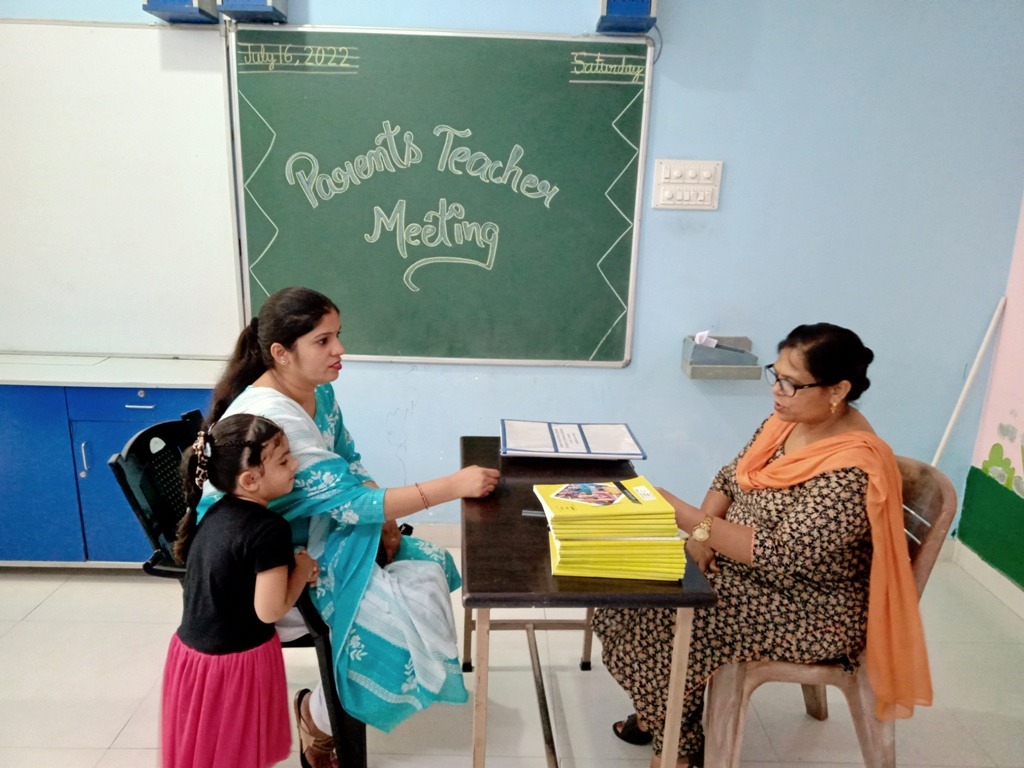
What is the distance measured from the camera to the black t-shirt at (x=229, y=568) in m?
1.40

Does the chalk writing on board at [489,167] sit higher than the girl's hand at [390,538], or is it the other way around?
the chalk writing on board at [489,167]

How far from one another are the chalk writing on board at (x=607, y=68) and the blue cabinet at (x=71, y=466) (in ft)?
5.80

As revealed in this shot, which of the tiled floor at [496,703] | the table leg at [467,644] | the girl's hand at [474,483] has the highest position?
the girl's hand at [474,483]

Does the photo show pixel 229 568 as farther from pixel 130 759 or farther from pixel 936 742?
pixel 936 742

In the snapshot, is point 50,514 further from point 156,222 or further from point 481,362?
point 481,362

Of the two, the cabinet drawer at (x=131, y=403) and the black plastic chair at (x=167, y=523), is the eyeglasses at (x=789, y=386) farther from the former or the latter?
the cabinet drawer at (x=131, y=403)

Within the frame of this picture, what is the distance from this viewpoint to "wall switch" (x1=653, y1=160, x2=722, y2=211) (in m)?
2.65

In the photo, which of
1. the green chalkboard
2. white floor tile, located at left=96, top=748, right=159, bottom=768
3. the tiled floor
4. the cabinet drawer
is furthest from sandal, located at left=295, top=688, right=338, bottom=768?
the green chalkboard

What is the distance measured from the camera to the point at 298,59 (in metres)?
2.56

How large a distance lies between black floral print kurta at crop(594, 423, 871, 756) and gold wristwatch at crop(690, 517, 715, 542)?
0.10 meters

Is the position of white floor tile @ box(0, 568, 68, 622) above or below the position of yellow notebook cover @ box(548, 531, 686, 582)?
below

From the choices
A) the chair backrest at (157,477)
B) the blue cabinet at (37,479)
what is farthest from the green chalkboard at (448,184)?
the chair backrest at (157,477)

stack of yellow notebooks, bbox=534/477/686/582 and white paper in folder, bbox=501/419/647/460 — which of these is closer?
stack of yellow notebooks, bbox=534/477/686/582

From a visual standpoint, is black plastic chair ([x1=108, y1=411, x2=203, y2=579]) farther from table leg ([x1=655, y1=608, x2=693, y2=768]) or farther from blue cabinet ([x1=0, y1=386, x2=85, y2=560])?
table leg ([x1=655, y1=608, x2=693, y2=768])
